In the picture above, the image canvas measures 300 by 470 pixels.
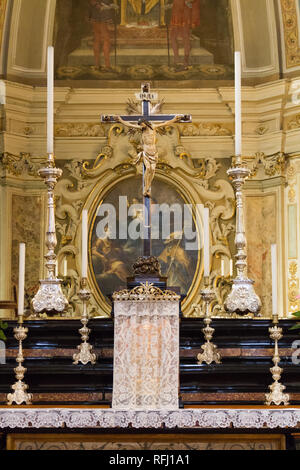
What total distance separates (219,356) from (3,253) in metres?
6.17

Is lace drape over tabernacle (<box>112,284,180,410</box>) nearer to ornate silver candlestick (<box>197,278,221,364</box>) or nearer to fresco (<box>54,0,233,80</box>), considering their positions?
ornate silver candlestick (<box>197,278,221,364</box>)

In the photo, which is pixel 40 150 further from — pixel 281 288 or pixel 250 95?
pixel 281 288

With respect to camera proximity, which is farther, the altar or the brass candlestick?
the brass candlestick

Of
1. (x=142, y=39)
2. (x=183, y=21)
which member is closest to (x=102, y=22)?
(x=142, y=39)

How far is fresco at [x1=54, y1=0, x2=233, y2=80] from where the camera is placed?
13.9 meters

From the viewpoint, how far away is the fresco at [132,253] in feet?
43.7

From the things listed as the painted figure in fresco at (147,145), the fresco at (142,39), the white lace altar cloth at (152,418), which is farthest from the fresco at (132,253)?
the white lace altar cloth at (152,418)

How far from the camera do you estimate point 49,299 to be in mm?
7559

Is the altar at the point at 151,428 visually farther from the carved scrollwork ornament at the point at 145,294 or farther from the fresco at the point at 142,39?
the fresco at the point at 142,39

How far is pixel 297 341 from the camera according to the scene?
753 cm

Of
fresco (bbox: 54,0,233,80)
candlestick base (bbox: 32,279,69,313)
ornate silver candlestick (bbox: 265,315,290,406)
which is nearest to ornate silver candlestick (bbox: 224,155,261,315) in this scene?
ornate silver candlestick (bbox: 265,315,290,406)

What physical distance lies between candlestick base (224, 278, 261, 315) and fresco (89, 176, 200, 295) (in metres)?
5.64

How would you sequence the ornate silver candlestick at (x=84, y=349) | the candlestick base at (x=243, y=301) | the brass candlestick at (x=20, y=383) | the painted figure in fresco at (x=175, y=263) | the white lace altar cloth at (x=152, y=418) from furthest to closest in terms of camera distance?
the painted figure in fresco at (x=175, y=263), the candlestick base at (x=243, y=301), the ornate silver candlestick at (x=84, y=349), the brass candlestick at (x=20, y=383), the white lace altar cloth at (x=152, y=418)

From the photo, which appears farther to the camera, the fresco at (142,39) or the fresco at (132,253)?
the fresco at (142,39)
